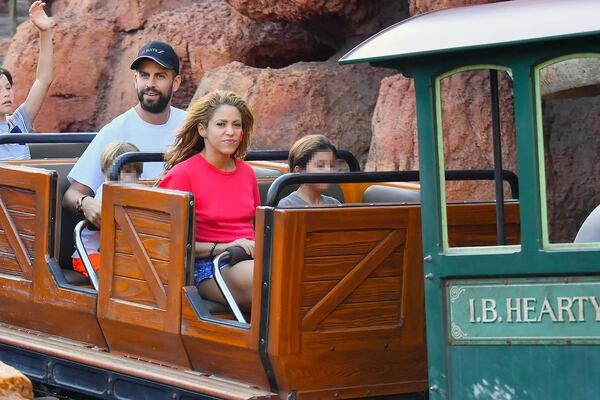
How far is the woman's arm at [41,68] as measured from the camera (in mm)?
8000

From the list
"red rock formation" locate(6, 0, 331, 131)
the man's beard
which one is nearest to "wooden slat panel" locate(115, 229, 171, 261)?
the man's beard

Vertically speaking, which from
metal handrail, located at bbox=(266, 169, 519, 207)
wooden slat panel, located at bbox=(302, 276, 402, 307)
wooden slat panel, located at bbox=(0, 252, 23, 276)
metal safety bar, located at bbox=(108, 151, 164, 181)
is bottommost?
wooden slat panel, located at bbox=(302, 276, 402, 307)

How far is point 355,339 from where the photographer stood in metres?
5.11

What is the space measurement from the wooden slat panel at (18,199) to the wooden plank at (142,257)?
68cm

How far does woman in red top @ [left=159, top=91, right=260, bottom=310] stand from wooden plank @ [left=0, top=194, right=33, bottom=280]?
2.99 ft

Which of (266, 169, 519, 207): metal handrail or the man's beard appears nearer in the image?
(266, 169, 519, 207): metal handrail

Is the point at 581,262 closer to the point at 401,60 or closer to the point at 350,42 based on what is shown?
the point at 401,60

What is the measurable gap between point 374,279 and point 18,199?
2033mm

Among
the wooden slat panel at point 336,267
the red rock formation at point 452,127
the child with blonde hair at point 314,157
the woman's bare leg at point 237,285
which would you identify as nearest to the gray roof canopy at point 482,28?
the wooden slat panel at point 336,267

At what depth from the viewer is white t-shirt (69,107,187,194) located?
6.56m

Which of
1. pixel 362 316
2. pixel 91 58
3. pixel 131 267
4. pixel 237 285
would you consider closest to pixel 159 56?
pixel 131 267

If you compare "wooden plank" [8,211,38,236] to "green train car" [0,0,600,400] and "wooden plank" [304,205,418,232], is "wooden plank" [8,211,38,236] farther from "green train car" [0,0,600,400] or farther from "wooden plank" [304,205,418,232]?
"wooden plank" [304,205,418,232]

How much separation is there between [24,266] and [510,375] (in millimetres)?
2704

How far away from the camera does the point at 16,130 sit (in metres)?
7.88
